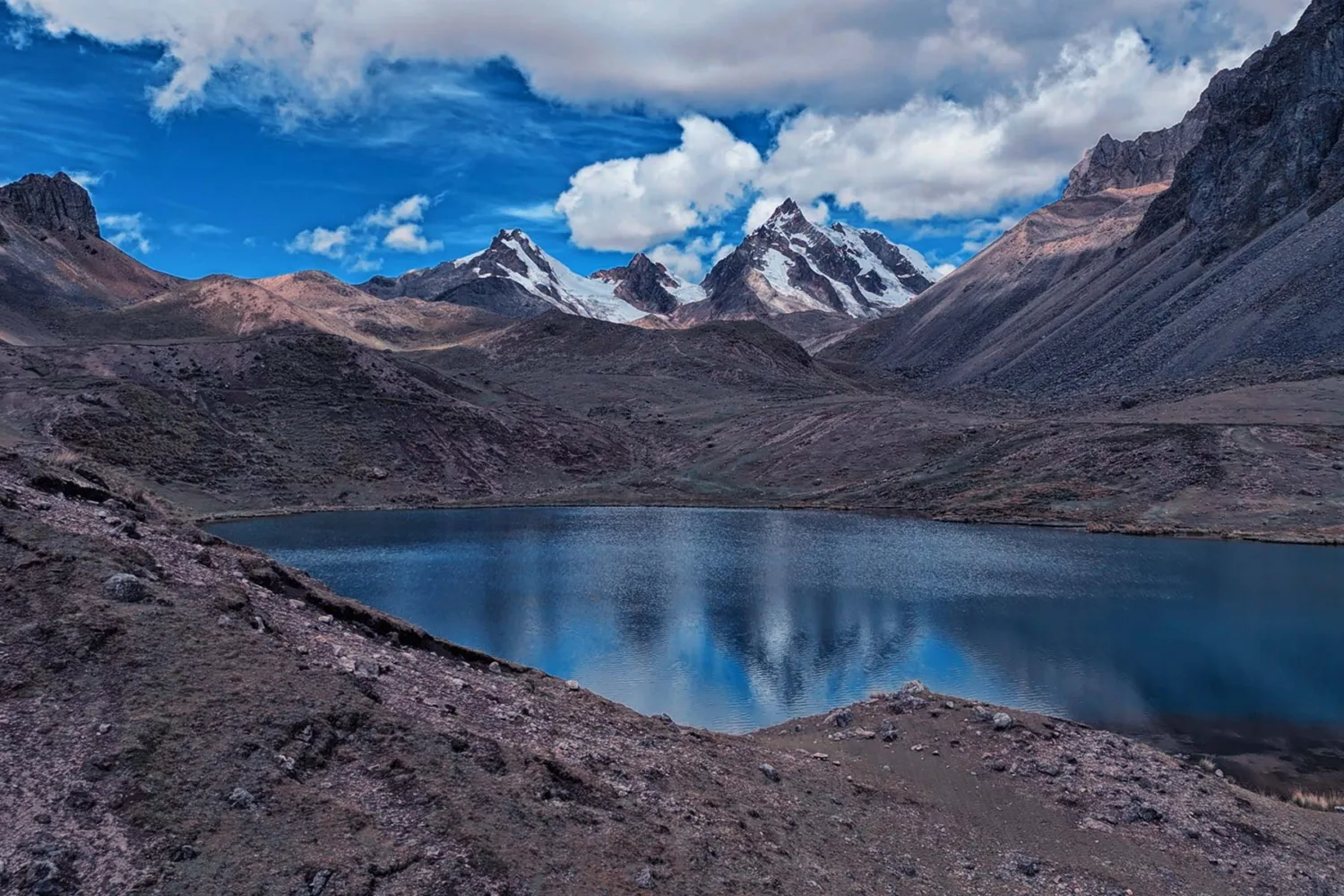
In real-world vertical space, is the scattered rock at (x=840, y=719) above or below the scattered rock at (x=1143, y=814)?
above

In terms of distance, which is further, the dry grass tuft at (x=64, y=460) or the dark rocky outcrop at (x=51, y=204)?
the dark rocky outcrop at (x=51, y=204)

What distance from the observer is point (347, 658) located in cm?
1249

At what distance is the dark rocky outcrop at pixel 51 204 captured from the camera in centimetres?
16388

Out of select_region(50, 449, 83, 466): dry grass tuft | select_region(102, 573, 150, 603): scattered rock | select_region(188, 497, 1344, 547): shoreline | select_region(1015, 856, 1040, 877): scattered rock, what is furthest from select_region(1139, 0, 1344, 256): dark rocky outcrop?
select_region(102, 573, 150, 603): scattered rock

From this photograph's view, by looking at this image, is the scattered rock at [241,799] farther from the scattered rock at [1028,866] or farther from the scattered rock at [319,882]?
the scattered rock at [1028,866]

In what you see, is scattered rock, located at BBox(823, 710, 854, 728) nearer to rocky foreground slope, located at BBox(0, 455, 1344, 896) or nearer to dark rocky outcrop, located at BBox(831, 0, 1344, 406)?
rocky foreground slope, located at BBox(0, 455, 1344, 896)

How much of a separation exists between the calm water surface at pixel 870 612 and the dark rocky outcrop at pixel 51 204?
474ft

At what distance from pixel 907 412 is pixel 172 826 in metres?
85.6

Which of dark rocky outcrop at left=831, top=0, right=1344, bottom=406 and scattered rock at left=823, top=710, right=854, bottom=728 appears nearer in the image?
scattered rock at left=823, top=710, right=854, bottom=728

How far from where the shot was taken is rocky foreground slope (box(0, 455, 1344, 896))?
26.5 feet

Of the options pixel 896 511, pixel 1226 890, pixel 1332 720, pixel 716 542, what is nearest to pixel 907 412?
pixel 896 511

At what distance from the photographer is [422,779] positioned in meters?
9.63

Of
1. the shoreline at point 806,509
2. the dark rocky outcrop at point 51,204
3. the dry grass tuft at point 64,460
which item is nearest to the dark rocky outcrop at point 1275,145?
the shoreline at point 806,509

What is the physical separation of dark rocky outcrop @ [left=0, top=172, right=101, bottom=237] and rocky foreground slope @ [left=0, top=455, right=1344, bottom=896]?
18484 centimetres
